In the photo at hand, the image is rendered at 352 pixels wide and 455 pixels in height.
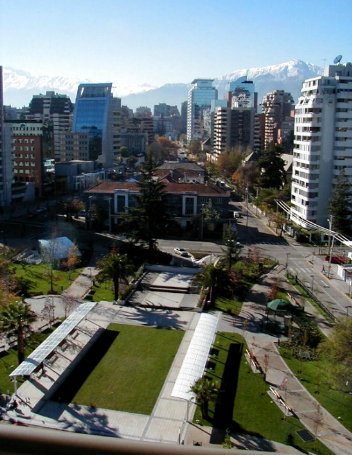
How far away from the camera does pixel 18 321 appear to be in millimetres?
13578

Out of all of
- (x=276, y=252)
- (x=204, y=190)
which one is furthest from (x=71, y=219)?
(x=276, y=252)

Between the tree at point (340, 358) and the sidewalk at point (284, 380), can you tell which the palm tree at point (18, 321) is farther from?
the tree at point (340, 358)

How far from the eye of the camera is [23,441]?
1.15 m

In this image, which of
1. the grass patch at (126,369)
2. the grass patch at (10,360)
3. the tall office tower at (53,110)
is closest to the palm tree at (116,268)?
the grass patch at (126,369)

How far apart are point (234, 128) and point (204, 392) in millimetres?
61207

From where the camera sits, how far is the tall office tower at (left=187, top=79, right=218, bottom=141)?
335 ft

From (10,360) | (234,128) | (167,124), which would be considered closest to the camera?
(10,360)

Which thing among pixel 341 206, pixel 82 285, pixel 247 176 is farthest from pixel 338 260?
pixel 247 176

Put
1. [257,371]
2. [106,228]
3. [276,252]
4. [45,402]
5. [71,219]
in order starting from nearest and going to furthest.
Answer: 1. [45,402]
2. [257,371]
3. [276,252]
4. [106,228]
5. [71,219]

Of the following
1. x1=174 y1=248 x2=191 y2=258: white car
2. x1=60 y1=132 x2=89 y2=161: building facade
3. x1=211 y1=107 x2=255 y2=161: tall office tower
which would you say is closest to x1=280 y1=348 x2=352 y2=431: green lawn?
x1=174 y1=248 x2=191 y2=258: white car

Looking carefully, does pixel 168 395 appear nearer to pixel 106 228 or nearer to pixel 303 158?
pixel 106 228

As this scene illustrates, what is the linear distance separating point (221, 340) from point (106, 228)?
17.3 metres

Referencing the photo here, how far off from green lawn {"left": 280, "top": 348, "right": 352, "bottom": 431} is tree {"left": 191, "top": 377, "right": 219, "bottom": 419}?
2962mm

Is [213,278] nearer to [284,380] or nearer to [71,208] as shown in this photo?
[284,380]
